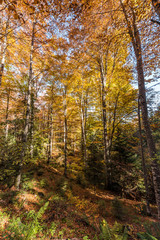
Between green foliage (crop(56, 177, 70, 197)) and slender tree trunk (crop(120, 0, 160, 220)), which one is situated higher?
slender tree trunk (crop(120, 0, 160, 220))

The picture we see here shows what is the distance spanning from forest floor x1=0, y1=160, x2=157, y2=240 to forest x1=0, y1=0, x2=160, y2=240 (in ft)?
0.11

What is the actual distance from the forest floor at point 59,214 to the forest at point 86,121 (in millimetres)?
35

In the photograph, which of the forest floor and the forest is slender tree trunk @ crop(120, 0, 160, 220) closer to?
the forest

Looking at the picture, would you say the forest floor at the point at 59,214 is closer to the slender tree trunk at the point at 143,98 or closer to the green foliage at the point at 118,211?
the green foliage at the point at 118,211

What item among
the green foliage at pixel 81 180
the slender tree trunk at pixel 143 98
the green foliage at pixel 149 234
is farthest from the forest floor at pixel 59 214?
the slender tree trunk at pixel 143 98

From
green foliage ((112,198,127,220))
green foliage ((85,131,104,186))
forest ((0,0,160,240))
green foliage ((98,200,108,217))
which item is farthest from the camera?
green foliage ((85,131,104,186))

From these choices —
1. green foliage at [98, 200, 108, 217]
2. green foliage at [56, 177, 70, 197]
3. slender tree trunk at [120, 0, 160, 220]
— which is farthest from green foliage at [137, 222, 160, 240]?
green foliage at [56, 177, 70, 197]

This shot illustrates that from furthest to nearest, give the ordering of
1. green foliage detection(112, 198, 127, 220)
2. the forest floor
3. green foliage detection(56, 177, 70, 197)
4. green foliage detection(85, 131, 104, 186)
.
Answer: green foliage detection(85, 131, 104, 186) < green foliage detection(56, 177, 70, 197) < green foliage detection(112, 198, 127, 220) < the forest floor

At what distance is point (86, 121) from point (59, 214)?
9.07m

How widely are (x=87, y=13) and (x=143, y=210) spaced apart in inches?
425

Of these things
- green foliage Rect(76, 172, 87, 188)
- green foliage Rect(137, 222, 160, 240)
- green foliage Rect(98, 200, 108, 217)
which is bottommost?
green foliage Rect(98, 200, 108, 217)

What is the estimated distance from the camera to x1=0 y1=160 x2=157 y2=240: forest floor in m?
3.03

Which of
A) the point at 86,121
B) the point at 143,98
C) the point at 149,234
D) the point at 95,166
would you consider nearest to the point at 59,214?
the point at 149,234

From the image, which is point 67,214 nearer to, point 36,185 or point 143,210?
point 36,185
